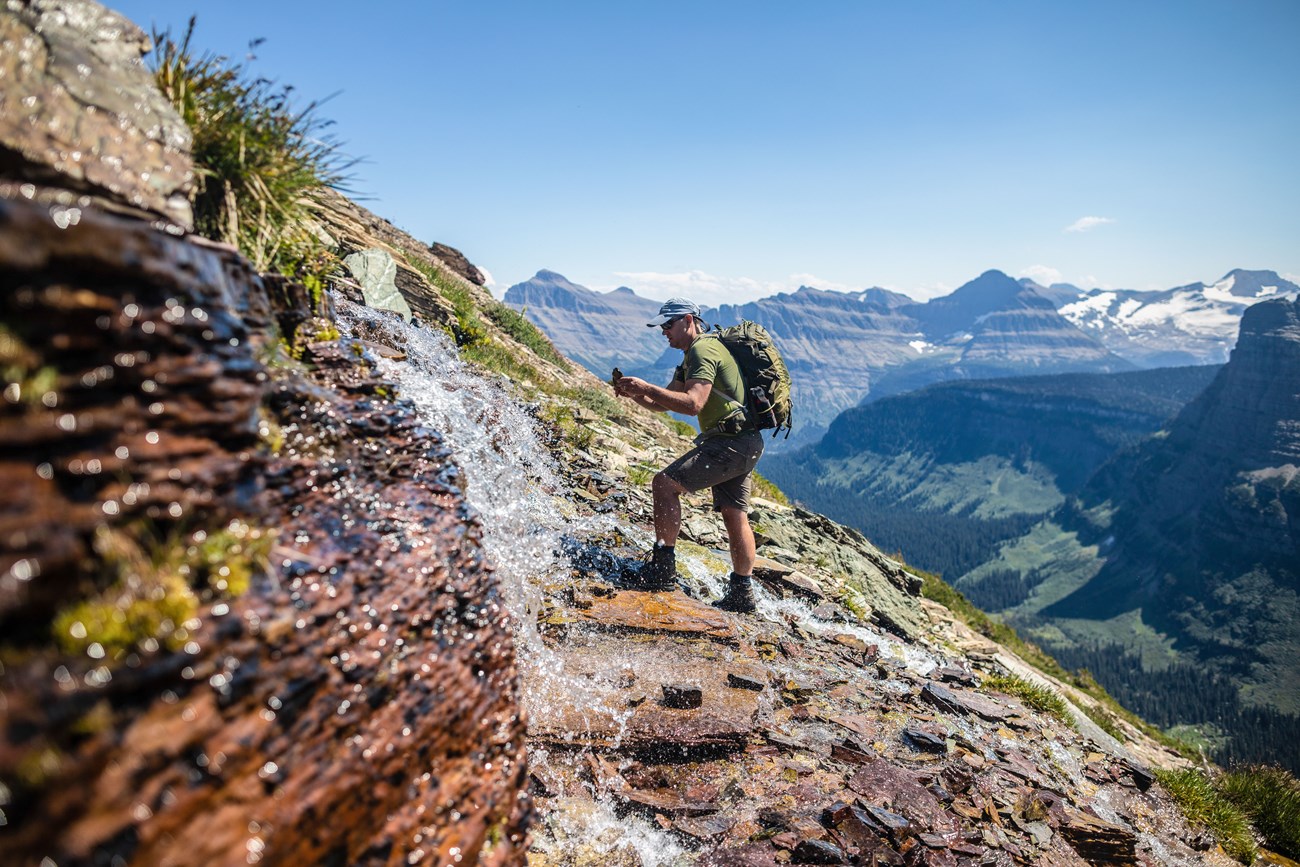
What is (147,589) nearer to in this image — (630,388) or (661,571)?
(630,388)

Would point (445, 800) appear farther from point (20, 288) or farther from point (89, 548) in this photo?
point (20, 288)

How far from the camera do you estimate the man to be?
8.23 metres

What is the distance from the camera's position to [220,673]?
242cm

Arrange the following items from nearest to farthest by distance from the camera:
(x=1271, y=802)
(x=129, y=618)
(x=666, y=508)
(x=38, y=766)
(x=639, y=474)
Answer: (x=38, y=766), (x=129, y=618), (x=666, y=508), (x=1271, y=802), (x=639, y=474)

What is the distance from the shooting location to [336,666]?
2.91m

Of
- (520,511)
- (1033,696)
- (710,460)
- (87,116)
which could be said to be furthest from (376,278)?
(1033,696)

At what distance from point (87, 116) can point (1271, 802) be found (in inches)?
576

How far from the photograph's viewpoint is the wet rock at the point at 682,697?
19.7ft

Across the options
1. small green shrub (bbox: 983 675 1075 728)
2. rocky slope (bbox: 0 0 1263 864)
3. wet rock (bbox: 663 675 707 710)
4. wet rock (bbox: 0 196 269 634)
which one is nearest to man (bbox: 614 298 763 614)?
rocky slope (bbox: 0 0 1263 864)

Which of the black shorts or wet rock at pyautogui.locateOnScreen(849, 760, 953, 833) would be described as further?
the black shorts

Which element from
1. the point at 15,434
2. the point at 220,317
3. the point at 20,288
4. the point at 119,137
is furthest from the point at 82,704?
the point at 119,137

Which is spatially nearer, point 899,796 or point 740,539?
point 899,796

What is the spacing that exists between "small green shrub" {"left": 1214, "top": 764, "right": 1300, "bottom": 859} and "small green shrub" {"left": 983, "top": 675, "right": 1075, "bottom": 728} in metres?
2.26

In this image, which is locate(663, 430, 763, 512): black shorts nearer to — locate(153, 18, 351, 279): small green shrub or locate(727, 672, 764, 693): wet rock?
locate(727, 672, 764, 693): wet rock
